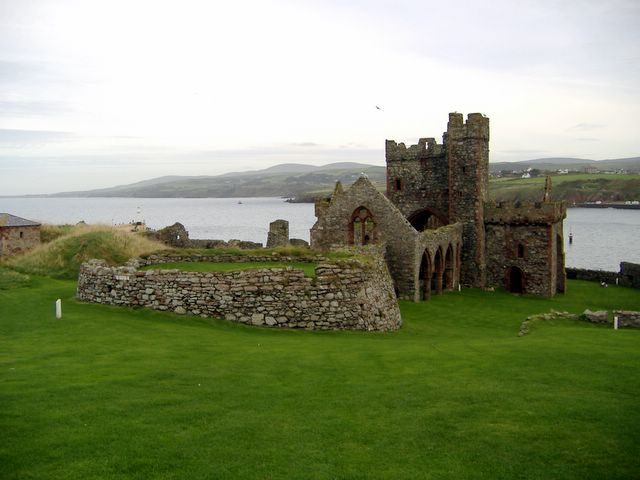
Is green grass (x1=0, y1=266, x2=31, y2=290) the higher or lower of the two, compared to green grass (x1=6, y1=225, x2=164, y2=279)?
lower

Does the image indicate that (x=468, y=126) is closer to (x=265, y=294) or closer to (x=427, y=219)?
(x=427, y=219)

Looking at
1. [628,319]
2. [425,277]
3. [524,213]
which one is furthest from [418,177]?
[628,319]

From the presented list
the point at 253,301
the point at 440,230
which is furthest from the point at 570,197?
the point at 253,301

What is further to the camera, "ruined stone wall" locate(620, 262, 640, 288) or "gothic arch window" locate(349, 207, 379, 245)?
"ruined stone wall" locate(620, 262, 640, 288)

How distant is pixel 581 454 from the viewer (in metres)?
7.60

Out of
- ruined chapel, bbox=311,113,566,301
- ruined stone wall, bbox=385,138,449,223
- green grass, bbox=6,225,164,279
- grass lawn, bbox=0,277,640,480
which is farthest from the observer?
ruined stone wall, bbox=385,138,449,223

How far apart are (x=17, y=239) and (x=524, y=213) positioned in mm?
29130

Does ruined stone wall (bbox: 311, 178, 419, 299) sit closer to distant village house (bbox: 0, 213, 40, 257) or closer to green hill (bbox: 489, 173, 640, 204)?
distant village house (bbox: 0, 213, 40, 257)

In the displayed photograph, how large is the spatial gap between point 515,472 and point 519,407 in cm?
222

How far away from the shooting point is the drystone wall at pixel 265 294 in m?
A: 17.7

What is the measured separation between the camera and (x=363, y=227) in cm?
2917

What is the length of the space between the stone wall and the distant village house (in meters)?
29.1

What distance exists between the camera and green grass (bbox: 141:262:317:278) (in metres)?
19.0

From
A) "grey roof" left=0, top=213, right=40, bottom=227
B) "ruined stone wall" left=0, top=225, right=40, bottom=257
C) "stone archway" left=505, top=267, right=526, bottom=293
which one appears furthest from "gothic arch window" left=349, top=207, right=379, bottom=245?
"grey roof" left=0, top=213, right=40, bottom=227
